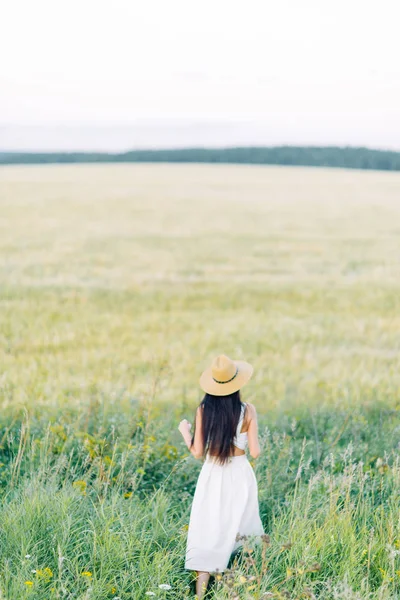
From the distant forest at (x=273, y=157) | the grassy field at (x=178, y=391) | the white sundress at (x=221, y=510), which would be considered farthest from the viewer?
the distant forest at (x=273, y=157)

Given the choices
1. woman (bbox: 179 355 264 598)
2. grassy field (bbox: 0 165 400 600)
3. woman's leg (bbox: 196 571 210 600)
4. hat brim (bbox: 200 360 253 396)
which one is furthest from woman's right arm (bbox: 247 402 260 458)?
woman's leg (bbox: 196 571 210 600)

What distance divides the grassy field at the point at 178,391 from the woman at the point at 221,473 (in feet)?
0.51

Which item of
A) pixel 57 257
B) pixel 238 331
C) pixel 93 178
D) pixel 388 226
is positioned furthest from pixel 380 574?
pixel 93 178

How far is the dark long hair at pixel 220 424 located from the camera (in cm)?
453

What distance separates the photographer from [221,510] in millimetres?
4617

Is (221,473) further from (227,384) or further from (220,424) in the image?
(227,384)

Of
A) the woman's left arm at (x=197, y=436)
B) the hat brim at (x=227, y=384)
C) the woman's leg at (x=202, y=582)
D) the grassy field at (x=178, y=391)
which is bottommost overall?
the woman's leg at (x=202, y=582)

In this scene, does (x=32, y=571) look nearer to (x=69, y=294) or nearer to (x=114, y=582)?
(x=114, y=582)

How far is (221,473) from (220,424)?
1.06ft

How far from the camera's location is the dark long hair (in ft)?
14.9

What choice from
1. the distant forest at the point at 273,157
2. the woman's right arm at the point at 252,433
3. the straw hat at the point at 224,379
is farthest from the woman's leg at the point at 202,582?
the distant forest at the point at 273,157

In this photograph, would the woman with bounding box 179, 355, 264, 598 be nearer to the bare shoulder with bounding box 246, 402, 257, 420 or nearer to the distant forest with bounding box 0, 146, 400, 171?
the bare shoulder with bounding box 246, 402, 257, 420

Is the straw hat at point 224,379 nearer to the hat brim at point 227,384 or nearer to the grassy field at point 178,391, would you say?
the hat brim at point 227,384

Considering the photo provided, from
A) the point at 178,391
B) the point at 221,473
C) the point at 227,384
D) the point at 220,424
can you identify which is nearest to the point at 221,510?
the point at 221,473
